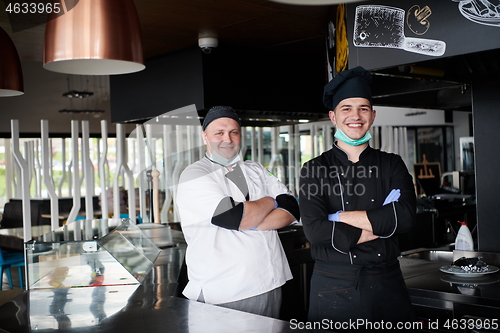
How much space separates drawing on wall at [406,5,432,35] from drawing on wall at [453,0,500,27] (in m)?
0.14

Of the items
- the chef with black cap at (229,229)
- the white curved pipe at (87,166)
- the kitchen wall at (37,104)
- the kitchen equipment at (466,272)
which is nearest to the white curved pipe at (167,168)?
the white curved pipe at (87,166)

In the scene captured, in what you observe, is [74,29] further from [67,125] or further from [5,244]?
[67,125]

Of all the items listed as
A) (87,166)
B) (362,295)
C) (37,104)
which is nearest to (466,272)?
(362,295)

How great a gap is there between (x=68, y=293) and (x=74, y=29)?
1.32 m

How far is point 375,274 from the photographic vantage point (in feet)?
6.73

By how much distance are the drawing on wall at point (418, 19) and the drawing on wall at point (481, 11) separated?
0.14 meters

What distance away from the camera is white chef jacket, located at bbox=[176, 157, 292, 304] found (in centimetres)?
223

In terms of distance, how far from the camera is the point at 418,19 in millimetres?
2232

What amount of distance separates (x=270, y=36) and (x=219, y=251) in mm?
2001

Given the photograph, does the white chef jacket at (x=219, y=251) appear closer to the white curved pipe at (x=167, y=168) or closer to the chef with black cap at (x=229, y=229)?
the chef with black cap at (x=229, y=229)

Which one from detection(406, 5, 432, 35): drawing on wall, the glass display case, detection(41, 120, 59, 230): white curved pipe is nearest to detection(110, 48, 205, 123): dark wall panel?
detection(41, 120, 59, 230): white curved pipe

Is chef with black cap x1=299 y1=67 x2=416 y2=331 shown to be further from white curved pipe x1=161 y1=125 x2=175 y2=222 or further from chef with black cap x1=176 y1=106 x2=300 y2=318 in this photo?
white curved pipe x1=161 y1=125 x2=175 y2=222

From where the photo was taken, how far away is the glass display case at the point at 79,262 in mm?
2248

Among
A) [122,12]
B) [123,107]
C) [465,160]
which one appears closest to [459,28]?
[122,12]
